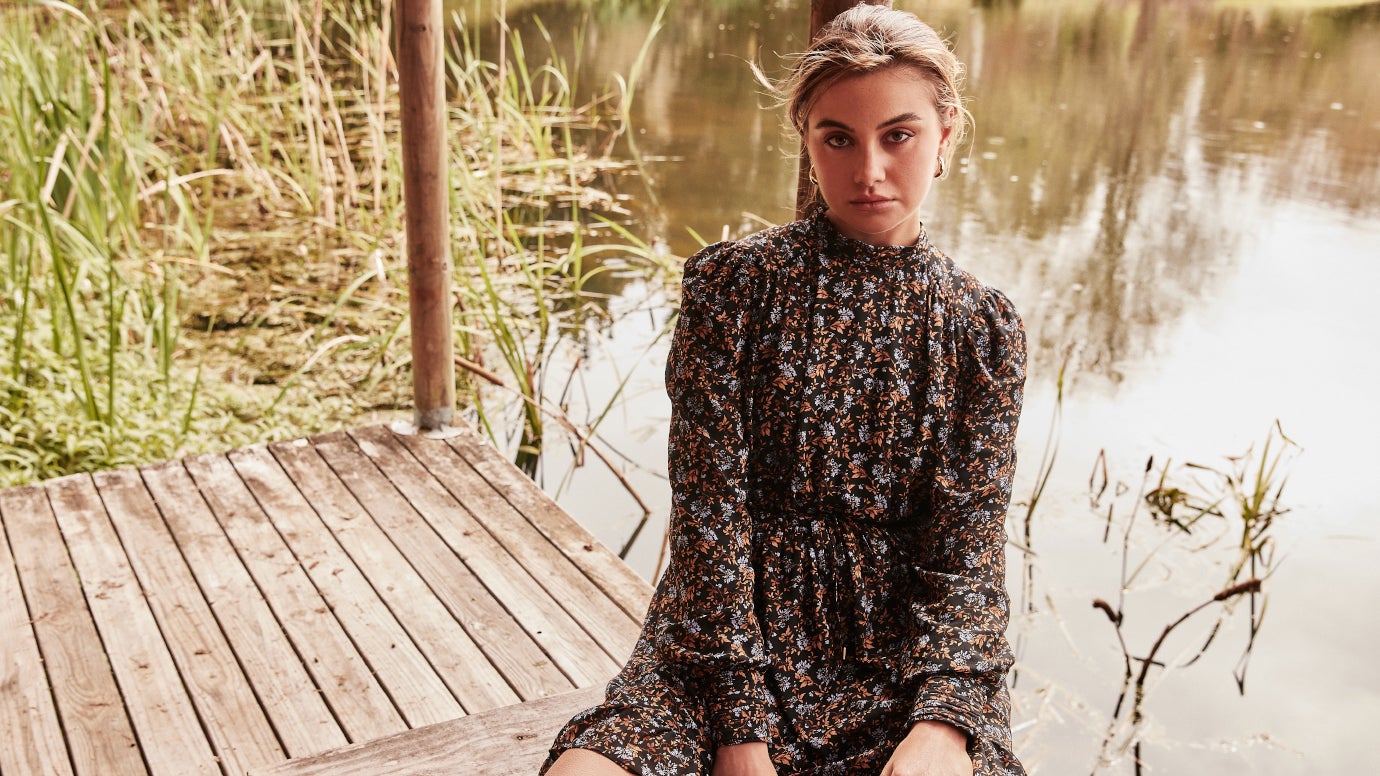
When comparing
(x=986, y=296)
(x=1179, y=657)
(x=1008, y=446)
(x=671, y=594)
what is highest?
(x=986, y=296)

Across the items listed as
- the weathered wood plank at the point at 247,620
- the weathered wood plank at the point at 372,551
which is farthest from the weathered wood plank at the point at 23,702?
the weathered wood plank at the point at 372,551

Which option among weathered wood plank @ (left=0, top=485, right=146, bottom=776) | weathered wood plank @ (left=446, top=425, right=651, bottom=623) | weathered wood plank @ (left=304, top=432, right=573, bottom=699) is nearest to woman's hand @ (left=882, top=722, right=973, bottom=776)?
weathered wood plank @ (left=304, top=432, right=573, bottom=699)

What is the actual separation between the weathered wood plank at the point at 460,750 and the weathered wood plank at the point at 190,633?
0.78 ft

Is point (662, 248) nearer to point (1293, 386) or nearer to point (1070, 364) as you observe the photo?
point (1070, 364)

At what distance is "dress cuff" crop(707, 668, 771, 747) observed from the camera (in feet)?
→ 4.11

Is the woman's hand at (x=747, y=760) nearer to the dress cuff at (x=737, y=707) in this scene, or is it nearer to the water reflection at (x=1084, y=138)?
the dress cuff at (x=737, y=707)

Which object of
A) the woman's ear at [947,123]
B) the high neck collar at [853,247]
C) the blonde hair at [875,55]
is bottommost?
the high neck collar at [853,247]

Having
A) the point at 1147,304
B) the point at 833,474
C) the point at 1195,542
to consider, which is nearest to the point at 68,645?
the point at 833,474

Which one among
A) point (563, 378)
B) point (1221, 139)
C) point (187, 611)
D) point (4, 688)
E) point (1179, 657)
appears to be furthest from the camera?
point (1221, 139)

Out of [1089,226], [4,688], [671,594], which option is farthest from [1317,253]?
[4,688]

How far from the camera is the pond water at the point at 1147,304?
2.90 meters

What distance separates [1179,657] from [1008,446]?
1845mm

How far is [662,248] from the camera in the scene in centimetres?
505

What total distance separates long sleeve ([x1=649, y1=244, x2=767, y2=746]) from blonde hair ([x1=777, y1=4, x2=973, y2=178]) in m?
0.22
